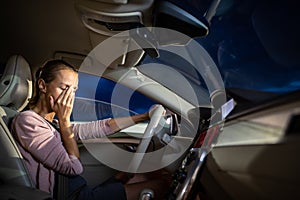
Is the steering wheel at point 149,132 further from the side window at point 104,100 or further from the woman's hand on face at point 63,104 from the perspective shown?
the woman's hand on face at point 63,104

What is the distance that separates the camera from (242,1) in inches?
54.4

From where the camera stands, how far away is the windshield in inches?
42.4

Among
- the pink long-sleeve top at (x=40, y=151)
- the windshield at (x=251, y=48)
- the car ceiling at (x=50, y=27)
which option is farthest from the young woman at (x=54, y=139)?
the windshield at (x=251, y=48)

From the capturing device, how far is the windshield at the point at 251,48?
1078 mm

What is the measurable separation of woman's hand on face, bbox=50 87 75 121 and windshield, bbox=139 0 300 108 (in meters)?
0.40

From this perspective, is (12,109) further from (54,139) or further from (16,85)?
(54,139)

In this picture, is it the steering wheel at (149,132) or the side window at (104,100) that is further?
the side window at (104,100)

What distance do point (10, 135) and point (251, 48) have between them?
41.2 inches

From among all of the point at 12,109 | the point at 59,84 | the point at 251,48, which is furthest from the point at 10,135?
the point at 251,48

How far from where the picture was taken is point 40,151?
1148mm

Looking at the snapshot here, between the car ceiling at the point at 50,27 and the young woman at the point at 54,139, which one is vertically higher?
the car ceiling at the point at 50,27

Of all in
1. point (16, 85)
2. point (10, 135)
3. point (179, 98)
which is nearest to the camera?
point (10, 135)

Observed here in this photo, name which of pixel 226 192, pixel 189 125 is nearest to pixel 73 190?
pixel 189 125

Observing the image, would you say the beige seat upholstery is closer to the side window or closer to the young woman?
the young woman
